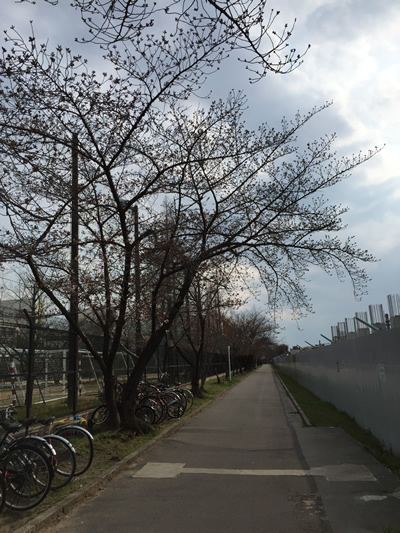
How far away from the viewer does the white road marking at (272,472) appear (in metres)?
7.29

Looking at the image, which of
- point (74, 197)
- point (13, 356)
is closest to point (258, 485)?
point (13, 356)

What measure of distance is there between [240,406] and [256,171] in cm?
1129

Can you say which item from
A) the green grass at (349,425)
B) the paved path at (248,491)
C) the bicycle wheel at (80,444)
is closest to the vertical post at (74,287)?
the paved path at (248,491)

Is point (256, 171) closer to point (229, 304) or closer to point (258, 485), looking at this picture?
point (258, 485)

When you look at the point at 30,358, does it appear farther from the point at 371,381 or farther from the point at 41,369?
the point at 371,381

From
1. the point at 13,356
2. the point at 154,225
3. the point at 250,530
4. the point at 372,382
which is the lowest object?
the point at 250,530

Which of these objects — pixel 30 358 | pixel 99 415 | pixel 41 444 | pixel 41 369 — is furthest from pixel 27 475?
pixel 99 415

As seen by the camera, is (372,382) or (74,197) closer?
(74,197)

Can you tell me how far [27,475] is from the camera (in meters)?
5.62

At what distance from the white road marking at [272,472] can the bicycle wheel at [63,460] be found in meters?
1.36

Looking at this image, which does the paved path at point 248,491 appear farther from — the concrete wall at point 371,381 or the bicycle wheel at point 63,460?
the concrete wall at point 371,381

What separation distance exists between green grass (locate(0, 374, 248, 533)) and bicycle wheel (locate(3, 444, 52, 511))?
15 cm

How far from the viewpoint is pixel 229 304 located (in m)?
20.8

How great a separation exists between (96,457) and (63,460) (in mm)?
1925
